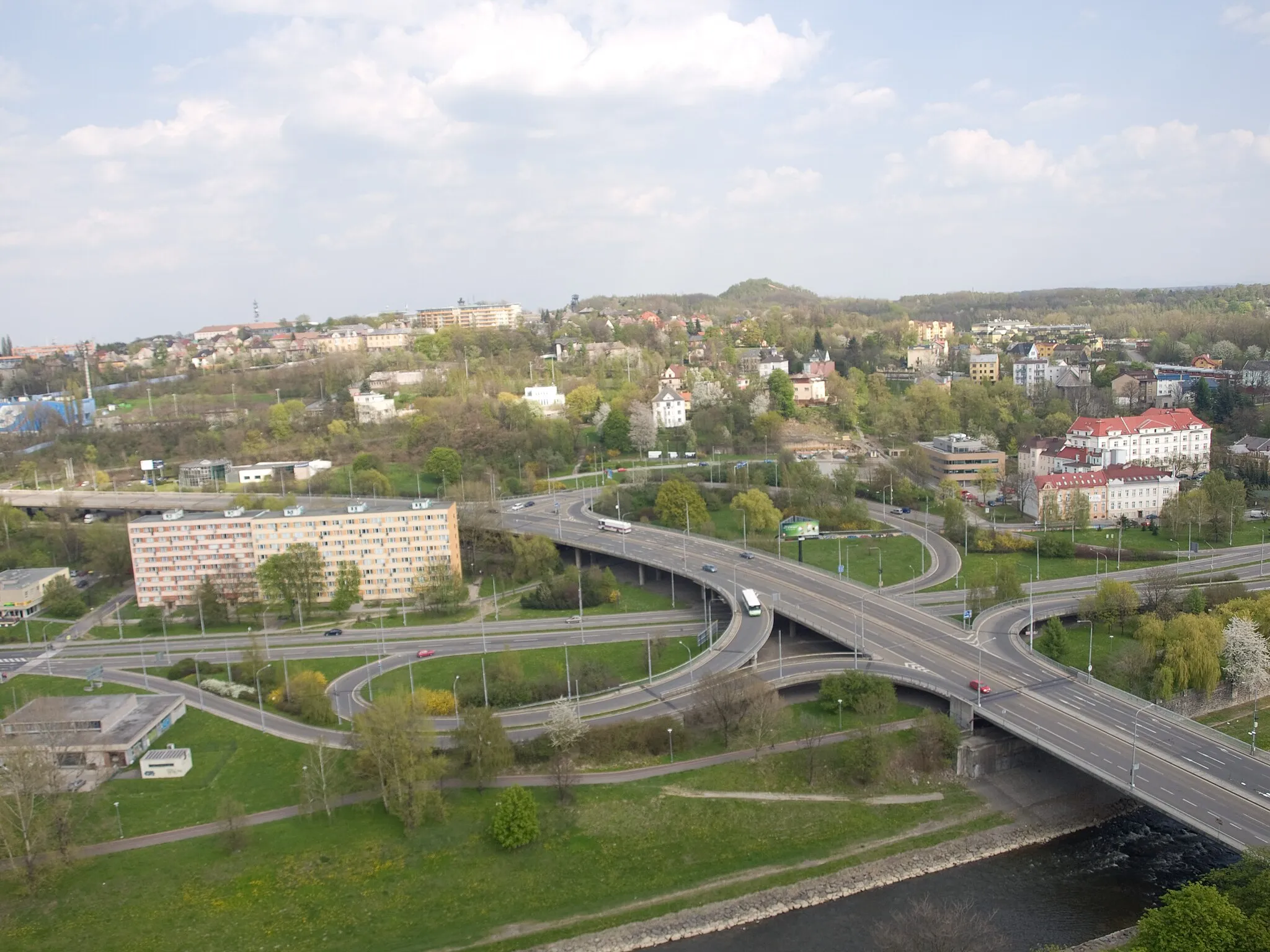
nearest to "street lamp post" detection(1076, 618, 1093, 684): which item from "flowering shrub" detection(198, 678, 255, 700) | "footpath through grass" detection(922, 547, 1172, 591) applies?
"footpath through grass" detection(922, 547, 1172, 591)

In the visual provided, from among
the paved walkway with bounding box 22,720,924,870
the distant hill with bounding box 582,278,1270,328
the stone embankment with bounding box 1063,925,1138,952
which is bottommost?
the stone embankment with bounding box 1063,925,1138,952

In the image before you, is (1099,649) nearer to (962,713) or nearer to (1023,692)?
(1023,692)

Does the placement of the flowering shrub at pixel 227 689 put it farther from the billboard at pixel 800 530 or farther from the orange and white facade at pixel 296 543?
the billboard at pixel 800 530

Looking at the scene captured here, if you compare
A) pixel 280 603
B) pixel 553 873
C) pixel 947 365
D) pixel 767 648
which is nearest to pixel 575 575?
pixel 767 648

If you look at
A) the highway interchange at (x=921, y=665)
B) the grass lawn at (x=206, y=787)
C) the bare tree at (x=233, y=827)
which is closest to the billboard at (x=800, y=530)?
the highway interchange at (x=921, y=665)

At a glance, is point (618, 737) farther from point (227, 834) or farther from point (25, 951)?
point (25, 951)

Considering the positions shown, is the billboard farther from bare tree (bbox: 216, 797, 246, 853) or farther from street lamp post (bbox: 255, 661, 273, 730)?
bare tree (bbox: 216, 797, 246, 853)
